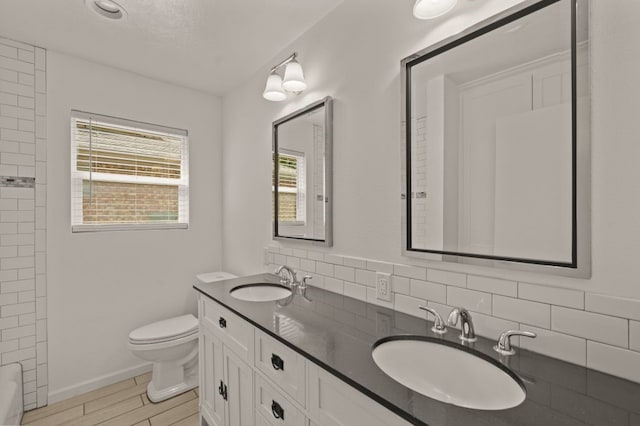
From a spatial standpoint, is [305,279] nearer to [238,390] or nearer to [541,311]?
[238,390]

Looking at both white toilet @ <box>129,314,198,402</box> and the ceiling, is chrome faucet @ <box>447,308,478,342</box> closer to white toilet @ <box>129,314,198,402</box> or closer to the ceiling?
the ceiling

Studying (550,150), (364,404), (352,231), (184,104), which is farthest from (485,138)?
(184,104)

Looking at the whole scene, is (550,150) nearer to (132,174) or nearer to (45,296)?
(132,174)

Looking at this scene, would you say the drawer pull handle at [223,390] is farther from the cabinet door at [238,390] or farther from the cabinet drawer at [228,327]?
the cabinet drawer at [228,327]

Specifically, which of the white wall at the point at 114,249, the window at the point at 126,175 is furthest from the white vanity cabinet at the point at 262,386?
the window at the point at 126,175

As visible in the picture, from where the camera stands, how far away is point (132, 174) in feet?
8.24

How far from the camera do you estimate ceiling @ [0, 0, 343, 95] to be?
5.51 feet

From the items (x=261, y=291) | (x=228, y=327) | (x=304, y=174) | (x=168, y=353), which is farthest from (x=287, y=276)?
(x=168, y=353)

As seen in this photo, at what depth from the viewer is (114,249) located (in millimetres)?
2400

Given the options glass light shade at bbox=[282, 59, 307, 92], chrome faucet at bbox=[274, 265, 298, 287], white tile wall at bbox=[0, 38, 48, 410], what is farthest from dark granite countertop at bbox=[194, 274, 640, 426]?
white tile wall at bbox=[0, 38, 48, 410]

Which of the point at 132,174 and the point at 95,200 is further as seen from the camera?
the point at 132,174

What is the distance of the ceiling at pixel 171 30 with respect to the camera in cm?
168

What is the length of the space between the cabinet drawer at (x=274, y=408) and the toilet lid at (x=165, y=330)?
1.17 m

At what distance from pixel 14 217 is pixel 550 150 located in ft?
9.66
